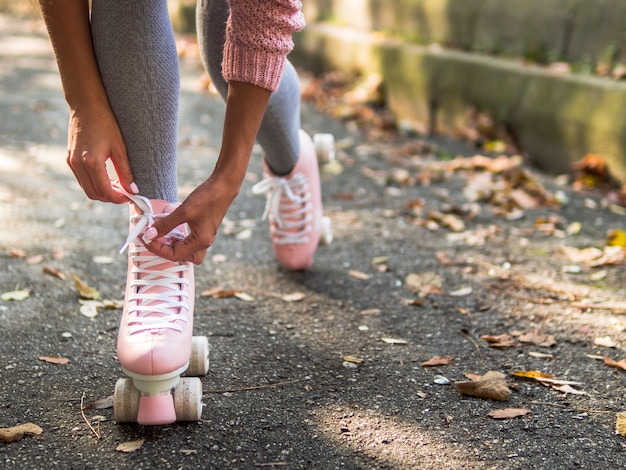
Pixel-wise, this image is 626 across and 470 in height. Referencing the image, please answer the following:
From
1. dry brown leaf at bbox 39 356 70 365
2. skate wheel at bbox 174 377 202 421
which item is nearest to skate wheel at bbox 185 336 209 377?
skate wheel at bbox 174 377 202 421

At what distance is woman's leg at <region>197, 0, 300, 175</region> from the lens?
4.16ft

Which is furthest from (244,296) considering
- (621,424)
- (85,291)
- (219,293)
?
(621,424)

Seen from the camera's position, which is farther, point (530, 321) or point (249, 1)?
point (530, 321)

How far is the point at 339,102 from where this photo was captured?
3857mm

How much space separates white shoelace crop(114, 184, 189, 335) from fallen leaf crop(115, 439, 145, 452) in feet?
0.54

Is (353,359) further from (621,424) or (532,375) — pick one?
(621,424)

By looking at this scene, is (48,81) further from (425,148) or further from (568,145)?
(568,145)

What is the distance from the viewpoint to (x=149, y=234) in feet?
3.64

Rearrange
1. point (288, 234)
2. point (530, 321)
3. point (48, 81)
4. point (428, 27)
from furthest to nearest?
point (48, 81) < point (428, 27) < point (288, 234) < point (530, 321)

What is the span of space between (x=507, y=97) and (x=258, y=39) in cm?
199

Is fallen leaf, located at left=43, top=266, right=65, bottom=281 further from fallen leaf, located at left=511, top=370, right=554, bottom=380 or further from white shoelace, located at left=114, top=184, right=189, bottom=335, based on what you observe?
fallen leaf, located at left=511, top=370, right=554, bottom=380

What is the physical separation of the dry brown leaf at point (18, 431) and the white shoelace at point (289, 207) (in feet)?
2.39

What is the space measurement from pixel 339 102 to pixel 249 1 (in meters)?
2.89

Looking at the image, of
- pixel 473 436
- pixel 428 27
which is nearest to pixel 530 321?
pixel 473 436
